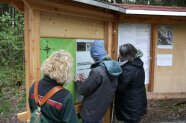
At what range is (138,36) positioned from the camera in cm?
709

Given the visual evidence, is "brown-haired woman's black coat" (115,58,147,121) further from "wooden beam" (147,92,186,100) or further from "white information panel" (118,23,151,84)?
"wooden beam" (147,92,186,100)

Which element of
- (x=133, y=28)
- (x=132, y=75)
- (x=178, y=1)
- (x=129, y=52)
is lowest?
(x=132, y=75)

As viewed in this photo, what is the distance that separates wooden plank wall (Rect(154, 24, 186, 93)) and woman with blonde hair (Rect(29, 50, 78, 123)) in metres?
5.00

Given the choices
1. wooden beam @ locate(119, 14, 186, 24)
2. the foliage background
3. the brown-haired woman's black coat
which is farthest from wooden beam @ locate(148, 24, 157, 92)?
the foliage background

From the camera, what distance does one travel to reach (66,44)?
15.7 feet

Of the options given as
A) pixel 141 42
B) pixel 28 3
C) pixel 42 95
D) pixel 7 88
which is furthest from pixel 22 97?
pixel 42 95

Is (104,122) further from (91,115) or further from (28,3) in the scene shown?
(28,3)

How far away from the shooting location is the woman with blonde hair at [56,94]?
279 cm

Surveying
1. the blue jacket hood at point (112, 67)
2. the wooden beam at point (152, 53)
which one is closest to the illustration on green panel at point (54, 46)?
the blue jacket hood at point (112, 67)

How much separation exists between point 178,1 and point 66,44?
10.7m

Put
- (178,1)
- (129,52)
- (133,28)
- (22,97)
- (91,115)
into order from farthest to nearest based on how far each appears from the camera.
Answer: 1. (178,1)
2. (22,97)
3. (133,28)
4. (129,52)
5. (91,115)

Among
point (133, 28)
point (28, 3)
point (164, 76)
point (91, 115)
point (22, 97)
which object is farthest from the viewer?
point (22, 97)

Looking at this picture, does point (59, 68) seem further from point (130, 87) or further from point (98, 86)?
point (130, 87)

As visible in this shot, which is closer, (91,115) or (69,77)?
(69,77)
